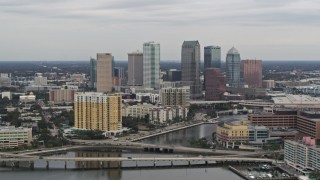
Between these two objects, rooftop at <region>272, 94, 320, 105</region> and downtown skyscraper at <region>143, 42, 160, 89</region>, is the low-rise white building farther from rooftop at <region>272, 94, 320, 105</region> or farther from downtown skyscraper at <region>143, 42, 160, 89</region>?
rooftop at <region>272, 94, 320, 105</region>

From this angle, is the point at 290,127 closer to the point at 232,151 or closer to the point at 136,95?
the point at 232,151

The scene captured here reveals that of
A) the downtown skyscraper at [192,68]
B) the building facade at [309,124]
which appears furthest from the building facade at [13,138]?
the downtown skyscraper at [192,68]

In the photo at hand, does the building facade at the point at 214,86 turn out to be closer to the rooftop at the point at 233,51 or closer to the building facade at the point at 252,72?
the rooftop at the point at 233,51

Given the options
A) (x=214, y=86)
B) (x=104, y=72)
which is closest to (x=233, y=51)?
(x=214, y=86)

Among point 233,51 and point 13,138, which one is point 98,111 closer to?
point 13,138

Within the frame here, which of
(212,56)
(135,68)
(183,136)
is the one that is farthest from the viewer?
(212,56)

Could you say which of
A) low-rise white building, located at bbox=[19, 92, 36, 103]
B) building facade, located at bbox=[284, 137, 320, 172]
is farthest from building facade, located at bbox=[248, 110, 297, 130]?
low-rise white building, located at bbox=[19, 92, 36, 103]
